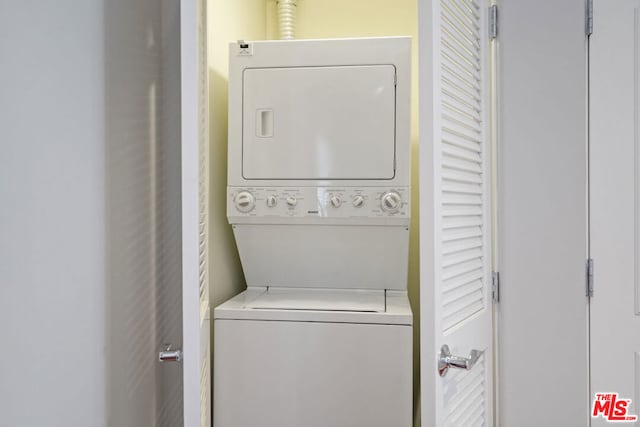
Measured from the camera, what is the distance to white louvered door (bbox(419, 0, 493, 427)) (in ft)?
3.99

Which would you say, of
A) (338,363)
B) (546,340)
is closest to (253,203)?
(338,363)

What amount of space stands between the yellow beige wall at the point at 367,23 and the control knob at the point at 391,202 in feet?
2.03

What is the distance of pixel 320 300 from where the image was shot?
1.84 m

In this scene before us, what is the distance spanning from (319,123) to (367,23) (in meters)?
1.00

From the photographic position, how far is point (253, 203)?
73.3 inches

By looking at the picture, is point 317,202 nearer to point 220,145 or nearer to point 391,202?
point 391,202

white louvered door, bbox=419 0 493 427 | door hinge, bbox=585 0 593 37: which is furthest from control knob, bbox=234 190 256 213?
door hinge, bbox=585 0 593 37

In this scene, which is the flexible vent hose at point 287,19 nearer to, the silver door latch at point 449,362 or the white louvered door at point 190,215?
the white louvered door at point 190,215

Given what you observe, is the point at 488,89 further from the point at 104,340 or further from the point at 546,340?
the point at 104,340

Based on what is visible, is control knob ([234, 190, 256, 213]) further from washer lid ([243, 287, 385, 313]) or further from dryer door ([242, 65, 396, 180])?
washer lid ([243, 287, 385, 313])

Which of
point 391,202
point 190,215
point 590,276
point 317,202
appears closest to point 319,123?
point 317,202

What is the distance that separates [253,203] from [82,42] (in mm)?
871

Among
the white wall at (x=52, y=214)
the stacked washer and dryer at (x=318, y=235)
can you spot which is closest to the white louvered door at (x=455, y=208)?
the stacked washer and dryer at (x=318, y=235)

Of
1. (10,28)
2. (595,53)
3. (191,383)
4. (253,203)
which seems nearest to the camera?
(10,28)
